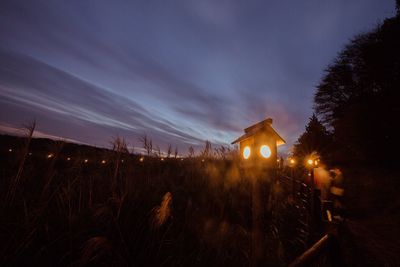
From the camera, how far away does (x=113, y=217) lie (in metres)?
2.00

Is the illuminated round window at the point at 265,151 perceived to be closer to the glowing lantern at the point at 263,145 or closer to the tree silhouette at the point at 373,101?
the glowing lantern at the point at 263,145

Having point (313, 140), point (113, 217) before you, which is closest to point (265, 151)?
point (113, 217)

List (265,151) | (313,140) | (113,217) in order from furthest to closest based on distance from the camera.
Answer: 1. (313,140)
2. (265,151)
3. (113,217)

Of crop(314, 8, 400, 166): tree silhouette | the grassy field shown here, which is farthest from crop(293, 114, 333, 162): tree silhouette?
the grassy field

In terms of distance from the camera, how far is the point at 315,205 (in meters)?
5.42

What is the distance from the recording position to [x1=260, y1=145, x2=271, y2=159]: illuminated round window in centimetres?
318

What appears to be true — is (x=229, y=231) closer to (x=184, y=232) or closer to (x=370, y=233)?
(x=184, y=232)

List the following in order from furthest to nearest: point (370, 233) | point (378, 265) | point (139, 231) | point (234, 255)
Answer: point (370, 233)
point (378, 265)
point (234, 255)
point (139, 231)

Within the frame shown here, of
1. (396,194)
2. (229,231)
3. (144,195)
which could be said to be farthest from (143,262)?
(396,194)

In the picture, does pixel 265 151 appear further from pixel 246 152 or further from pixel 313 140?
pixel 313 140

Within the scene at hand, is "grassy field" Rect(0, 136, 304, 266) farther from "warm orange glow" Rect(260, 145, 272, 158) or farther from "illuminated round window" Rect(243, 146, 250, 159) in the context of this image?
"warm orange glow" Rect(260, 145, 272, 158)

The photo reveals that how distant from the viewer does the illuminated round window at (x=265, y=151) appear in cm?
318

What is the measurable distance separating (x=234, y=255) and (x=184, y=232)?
0.69m

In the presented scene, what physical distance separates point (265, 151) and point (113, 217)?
230 cm
